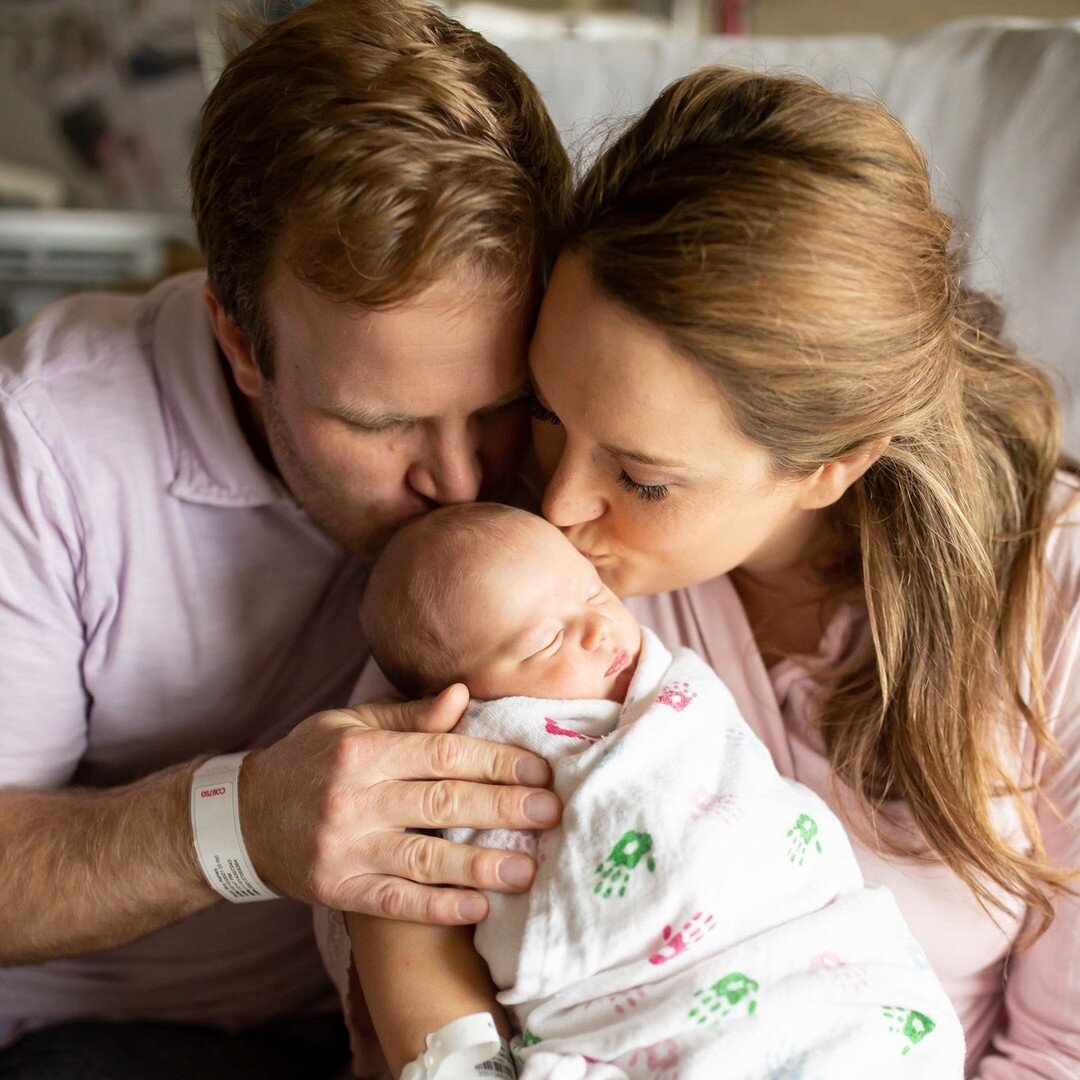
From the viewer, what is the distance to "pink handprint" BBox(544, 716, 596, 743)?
1.22 meters

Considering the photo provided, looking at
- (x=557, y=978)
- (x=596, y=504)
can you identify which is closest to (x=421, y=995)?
(x=557, y=978)

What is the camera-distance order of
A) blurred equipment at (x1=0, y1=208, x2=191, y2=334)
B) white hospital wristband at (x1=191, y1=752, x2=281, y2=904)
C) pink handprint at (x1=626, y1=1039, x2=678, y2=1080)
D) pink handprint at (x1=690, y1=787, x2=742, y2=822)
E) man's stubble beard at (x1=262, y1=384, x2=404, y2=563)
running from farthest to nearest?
blurred equipment at (x1=0, y1=208, x2=191, y2=334)
man's stubble beard at (x1=262, y1=384, x2=404, y2=563)
white hospital wristband at (x1=191, y1=752, x2=281, y2=904)
pink handprint at (x1=690, y1=787, x2=742, y2=822)
pink handprint at (x1=626, y1=1039, x2=678, y2=1080)

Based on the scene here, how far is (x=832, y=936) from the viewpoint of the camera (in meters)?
1.12

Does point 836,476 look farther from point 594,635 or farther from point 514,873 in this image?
point 514,873

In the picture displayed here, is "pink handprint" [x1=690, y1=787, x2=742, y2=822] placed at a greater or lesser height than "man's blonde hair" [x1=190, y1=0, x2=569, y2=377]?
lesser

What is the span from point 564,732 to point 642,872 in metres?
0.19

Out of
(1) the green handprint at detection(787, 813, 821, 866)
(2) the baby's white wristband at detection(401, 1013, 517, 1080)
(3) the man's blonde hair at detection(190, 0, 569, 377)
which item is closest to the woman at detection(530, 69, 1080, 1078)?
(3) the man's blonde hair at detection(190, 0, 569, 377)

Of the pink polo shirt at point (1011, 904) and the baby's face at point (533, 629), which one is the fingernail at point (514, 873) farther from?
the pink polo shirt at point (1011, 904)

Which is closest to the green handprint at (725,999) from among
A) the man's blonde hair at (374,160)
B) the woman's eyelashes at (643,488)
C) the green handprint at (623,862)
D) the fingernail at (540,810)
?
the green handprint at (623,862)

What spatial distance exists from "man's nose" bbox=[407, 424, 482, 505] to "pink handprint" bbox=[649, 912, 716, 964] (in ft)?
1.99

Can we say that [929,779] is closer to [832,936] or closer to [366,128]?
[832,936]

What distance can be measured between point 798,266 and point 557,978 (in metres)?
0.75

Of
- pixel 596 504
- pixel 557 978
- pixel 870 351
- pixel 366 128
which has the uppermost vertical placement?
pixel 366 128

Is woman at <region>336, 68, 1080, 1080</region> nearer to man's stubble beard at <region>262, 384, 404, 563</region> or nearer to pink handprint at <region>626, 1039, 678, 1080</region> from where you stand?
man's stubble beard at <region>262, 384, 404, 563</region>
